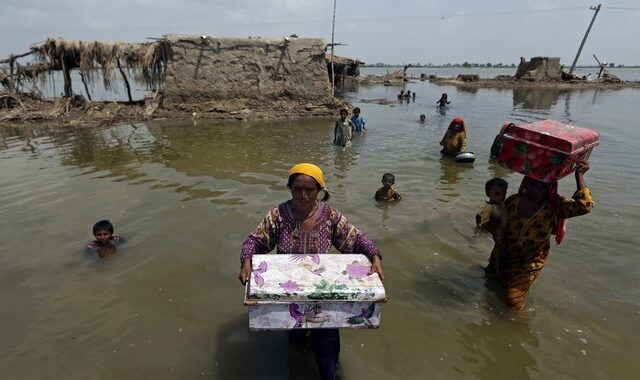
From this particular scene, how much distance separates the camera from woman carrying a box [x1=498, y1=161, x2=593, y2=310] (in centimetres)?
324

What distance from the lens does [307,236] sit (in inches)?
110

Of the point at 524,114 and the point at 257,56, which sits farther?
the point at 524,114

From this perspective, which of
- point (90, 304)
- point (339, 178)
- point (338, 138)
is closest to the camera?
point (90, 304)

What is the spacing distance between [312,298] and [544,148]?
7.15 ft

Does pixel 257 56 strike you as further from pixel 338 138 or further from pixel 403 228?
pixel 403 228

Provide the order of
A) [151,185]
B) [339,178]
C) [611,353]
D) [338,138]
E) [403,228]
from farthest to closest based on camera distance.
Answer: [338,138]
[339,178]
[151,185]
[403,228]
[611,353]

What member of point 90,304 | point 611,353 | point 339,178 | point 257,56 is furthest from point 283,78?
point 611,353

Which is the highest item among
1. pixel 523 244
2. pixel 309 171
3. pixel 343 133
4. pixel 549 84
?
pixel 549 84

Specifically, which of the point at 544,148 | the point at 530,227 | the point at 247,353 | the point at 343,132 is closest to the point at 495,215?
the point at 530,227

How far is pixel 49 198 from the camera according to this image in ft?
22.3

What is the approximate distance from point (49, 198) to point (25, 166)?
2.92 metres

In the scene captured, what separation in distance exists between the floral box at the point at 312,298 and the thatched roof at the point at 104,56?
14621 mm

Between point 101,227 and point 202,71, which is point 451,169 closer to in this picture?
point 101,227

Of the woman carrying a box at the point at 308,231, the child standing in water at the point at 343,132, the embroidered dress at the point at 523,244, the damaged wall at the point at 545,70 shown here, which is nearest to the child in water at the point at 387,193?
the embroidered dress at the point at 523,244
